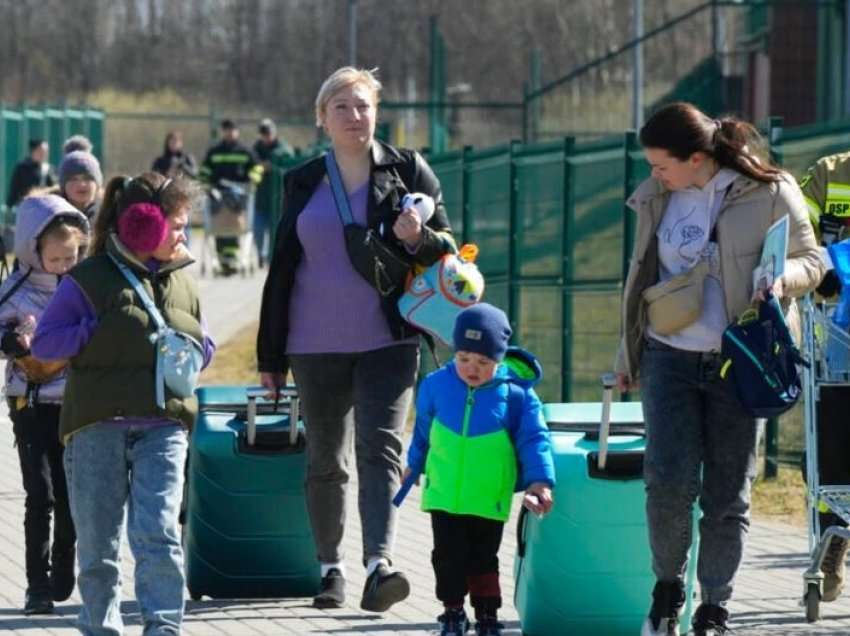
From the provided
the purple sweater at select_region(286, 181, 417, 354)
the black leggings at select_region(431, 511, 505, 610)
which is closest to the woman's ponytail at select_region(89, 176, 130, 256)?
the purple sweater at select_region(286, 181, 417, 354)

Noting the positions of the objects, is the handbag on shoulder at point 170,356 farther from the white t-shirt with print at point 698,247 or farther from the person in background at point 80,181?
the person in background at point 80,181

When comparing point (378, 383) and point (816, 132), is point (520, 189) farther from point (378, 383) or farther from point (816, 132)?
point (378, 383)

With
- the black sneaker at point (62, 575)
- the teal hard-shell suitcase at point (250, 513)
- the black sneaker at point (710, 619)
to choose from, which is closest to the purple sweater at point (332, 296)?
the teal hard-shell suitcase at point (250, 513)

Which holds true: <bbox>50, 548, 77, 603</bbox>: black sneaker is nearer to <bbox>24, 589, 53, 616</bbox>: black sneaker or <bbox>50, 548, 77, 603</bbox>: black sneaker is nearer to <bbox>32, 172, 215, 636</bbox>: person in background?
<bbox>24, 589, 53, 616</bbox>: black sneaker

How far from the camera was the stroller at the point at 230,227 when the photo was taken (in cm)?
2908

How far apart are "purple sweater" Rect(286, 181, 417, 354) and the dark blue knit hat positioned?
100cm

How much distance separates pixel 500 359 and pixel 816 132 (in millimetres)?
4385

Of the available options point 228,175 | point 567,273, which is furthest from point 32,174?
point 567,273

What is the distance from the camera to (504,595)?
362 inches

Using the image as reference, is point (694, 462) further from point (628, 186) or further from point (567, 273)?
point (567, 273)

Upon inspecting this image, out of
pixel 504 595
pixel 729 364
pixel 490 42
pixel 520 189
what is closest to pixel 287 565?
pixel 504 595

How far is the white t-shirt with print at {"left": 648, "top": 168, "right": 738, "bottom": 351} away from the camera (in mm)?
7508

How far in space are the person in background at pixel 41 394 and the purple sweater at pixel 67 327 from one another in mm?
968

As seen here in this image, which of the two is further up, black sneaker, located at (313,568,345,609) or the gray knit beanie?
the gray knit beanie
